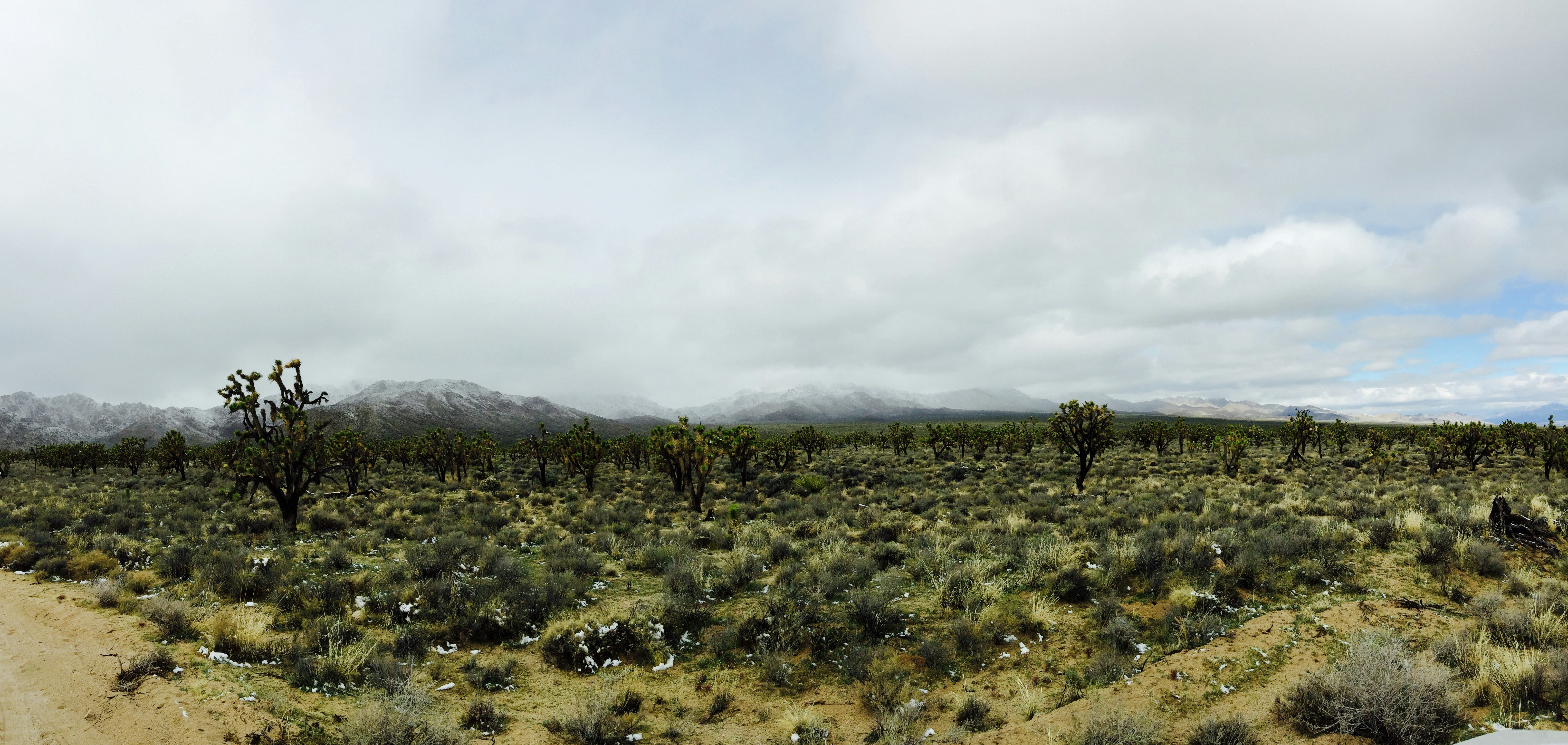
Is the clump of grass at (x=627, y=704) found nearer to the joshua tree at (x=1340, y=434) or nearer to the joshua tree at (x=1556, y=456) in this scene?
the joshua tree at (x=1556, y=456)

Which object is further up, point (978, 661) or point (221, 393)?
point (221, 393)

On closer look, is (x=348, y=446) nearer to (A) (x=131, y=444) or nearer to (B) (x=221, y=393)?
(B) (x=221, y=393)

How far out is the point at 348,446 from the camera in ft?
113

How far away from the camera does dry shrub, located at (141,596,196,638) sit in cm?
884

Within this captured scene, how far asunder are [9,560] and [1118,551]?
993 inches

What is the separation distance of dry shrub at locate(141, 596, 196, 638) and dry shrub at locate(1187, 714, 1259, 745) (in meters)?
14.6

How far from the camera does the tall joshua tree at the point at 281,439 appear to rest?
18266mm

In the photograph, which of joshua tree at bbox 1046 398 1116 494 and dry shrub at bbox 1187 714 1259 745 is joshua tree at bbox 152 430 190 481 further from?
joshua tree at bbox 1046 398 1116 494

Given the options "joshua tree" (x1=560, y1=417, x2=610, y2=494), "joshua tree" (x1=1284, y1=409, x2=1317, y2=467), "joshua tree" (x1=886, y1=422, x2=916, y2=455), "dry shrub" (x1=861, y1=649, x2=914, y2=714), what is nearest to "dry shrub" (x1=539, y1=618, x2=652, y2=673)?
"dry shrub" (x1=861, y1=649, x2=914, y2=714)

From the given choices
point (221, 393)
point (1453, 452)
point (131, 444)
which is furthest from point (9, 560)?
point (1453, 452)

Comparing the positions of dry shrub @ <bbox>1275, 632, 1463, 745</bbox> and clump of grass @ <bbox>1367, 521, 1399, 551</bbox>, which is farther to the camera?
clump of grass @ <bbox>1367, 521, 1399, 551</bbox>

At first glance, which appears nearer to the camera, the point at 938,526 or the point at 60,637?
the point at 60,637

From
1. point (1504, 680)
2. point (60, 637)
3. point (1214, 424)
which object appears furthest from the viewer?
point (1214, 424)

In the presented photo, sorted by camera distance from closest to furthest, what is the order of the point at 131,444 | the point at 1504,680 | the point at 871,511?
the point at 1504,680 < the point at 871,511 < the point at 131,444
